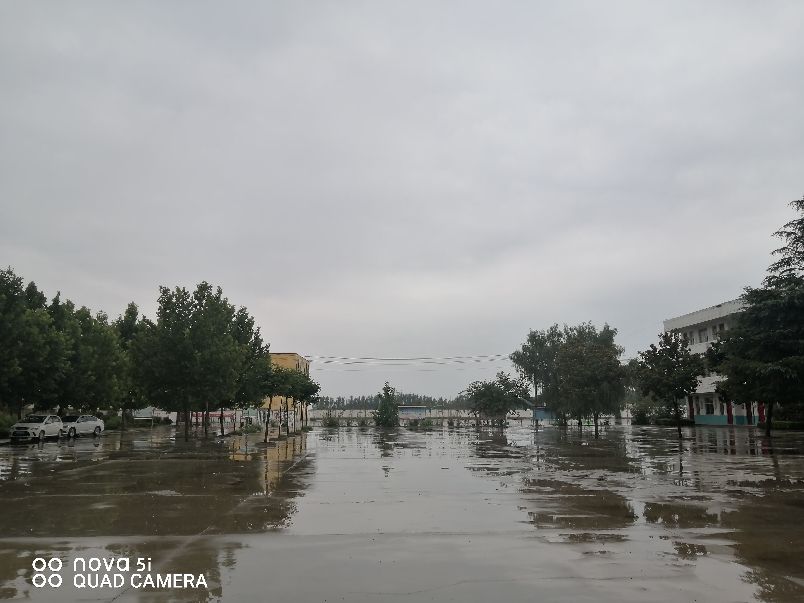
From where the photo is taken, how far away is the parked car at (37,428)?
113ft

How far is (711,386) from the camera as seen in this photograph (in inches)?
2458

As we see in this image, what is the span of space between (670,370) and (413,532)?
33.8 meters

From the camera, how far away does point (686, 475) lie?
17891 mm

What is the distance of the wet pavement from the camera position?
23.9 feet

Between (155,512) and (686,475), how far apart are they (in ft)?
45.3

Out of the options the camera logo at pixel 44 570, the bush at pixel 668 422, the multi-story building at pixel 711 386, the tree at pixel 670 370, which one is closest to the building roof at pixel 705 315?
the multi-story building at pixel 711 386

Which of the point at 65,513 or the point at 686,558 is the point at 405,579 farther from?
the point at 65,513

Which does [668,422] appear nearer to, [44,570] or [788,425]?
[788,425]

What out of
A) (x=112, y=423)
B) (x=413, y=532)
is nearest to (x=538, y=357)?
(x=112, y=423)

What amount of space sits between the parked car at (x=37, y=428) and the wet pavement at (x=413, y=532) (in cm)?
1675

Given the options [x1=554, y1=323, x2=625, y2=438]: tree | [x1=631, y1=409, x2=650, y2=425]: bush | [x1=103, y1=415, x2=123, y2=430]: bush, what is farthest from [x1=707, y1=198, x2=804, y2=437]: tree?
[x1=103, y1=415, x2=123, y2=430]: bush

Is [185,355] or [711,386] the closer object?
[185,355]

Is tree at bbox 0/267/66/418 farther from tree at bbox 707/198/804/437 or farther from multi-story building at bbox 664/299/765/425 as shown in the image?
multi-story building at bbox 664/299/765/425

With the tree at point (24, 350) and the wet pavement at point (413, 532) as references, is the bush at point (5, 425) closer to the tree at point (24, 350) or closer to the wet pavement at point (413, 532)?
the tree at point (24, 350)
